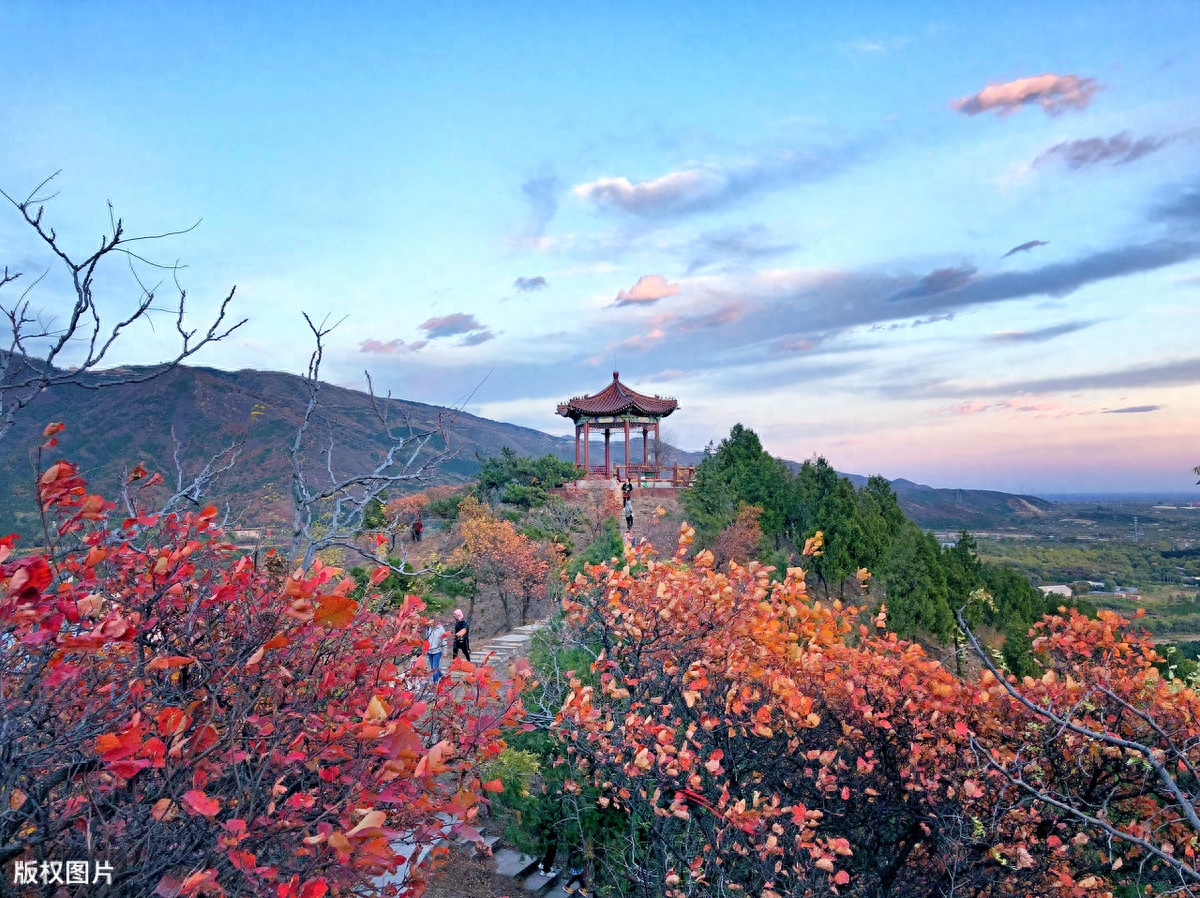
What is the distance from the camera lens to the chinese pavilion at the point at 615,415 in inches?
1068

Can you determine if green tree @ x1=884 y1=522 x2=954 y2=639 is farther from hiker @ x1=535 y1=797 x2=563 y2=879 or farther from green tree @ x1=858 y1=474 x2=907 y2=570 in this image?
hiker @ x1=535 y1=797 x2=563 y2=879

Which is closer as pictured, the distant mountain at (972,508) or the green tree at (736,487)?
the green tree at (736,487)

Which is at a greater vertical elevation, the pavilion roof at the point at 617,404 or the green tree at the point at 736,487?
the pavilion roof at the point at 617,404

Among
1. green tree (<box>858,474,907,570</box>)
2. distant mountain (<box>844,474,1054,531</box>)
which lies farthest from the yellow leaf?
distant mountain (<box>844,474,1054,531</box>)

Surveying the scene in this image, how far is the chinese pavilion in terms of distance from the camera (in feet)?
89.0

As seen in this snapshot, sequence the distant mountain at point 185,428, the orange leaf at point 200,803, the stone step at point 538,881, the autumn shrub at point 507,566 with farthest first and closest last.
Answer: the distant mountain at point 185,428
the autumn shrub at point 507,566
the stone step at point 538,881
the orange leaf at point 200,803

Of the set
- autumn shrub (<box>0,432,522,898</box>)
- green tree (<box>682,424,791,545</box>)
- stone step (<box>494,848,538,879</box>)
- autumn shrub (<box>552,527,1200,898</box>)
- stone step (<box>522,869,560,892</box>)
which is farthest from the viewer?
green tree (<box>682,424,791,545</box>)

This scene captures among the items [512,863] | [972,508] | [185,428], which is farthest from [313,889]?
[972,508]

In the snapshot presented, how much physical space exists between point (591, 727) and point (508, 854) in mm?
4394

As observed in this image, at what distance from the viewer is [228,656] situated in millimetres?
3021

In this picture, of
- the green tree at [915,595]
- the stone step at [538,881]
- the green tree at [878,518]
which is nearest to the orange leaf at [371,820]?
the stone step at [538,881]

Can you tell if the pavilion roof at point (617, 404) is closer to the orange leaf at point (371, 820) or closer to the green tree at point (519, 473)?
the green tree at point (519, 473)

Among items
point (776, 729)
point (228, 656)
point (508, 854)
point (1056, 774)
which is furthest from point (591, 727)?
point (508, 854)

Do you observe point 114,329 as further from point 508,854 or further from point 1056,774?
point 508,854
